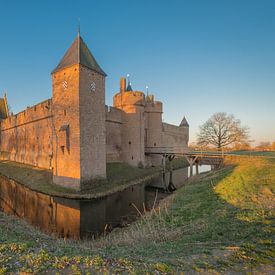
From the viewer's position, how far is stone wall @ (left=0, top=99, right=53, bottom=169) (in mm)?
15930

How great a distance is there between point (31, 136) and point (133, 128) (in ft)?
36.8

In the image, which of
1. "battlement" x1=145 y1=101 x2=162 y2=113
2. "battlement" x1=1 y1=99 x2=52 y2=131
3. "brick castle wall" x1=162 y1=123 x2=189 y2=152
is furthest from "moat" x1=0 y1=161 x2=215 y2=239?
"brick castle wall" x1=162 y1=123 x2=189 y2=152

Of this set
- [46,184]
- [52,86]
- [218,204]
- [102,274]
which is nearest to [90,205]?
[46,184]

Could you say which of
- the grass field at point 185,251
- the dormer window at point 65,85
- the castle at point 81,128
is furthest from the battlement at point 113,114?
the grass field at point 185,251

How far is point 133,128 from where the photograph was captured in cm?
1848

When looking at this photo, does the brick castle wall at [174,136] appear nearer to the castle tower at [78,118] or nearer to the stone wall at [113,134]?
the stone wall at [113,134]

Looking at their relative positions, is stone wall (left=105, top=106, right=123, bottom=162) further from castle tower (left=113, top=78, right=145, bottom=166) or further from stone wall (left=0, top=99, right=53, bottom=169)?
stone wall (left=0, top=99, right=53, bottom=169)

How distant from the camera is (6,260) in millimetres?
2812

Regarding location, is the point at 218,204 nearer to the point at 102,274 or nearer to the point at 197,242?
the point at 197,242

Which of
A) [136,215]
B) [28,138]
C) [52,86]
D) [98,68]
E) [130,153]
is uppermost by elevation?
[98,68]

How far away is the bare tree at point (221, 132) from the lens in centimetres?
2679

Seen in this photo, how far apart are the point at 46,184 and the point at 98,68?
9.16 m

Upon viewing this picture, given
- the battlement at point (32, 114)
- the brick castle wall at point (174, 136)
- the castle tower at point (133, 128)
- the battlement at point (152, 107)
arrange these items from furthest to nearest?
the brick castle wall at point (174, 136), the battlement at point (152, 107), the castle tower at point (133, 128), the battlement at point (32, 114)

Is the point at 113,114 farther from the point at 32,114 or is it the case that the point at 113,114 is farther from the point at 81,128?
the point at 32,114
